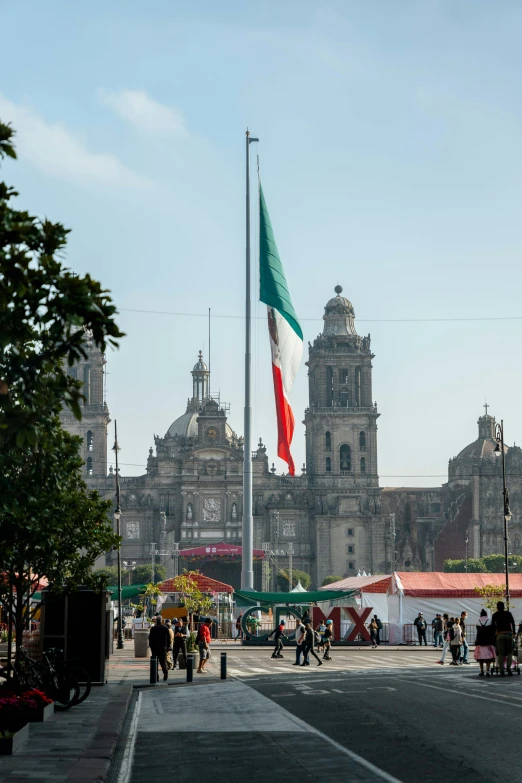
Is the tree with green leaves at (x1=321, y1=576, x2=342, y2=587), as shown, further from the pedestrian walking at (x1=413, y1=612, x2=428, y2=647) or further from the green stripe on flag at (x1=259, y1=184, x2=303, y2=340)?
A: the green stripe on flag at (x1=259, y1=184, x2=303, y2=340)

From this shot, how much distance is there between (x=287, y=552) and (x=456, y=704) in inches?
4558

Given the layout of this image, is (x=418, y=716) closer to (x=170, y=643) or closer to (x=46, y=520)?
(x=46, y=520)

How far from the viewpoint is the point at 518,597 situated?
168 ft

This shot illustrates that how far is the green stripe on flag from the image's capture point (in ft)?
145

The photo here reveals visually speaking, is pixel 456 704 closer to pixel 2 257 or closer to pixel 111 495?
pixel 2 257

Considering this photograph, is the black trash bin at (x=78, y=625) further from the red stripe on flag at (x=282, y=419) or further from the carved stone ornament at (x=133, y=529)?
the carved stone ornament at (x=133, y=529)

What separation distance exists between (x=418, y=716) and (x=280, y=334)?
1053 inches

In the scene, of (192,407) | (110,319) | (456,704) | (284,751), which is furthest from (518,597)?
(192,407)

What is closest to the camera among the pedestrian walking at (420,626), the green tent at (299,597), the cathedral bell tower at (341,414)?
the pedestrian walking at (420,626)

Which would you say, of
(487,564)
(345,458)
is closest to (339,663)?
(487,564)

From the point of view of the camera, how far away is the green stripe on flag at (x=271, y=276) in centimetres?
4406

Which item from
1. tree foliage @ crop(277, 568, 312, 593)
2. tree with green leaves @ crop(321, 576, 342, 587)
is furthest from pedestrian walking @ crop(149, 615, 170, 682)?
tree with green leaves @ crop(321, 576, 342, 587)

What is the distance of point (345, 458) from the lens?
13750 centimetres

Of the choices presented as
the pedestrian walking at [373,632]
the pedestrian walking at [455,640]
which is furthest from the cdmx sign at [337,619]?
the pedestrian walking at [455,640]
